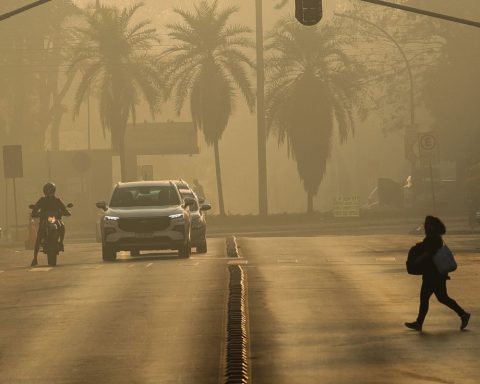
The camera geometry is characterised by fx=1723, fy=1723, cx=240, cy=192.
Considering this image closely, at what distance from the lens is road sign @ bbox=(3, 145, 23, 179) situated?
2089 inches

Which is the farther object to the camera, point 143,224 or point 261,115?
point 261,115

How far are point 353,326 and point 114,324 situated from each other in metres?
2.70

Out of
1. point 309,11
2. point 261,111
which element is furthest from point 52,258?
point 261,111

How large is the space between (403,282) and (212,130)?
2301 inches

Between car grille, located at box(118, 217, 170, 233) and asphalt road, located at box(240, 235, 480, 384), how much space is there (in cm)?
252

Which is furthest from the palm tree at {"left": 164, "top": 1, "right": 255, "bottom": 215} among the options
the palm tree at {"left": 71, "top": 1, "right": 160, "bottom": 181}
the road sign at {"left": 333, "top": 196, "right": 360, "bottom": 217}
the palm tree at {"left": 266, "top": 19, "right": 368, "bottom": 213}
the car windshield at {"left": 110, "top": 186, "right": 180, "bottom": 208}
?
the car windshield at {"left": 110, "top": 186, "right": 180, "bottom": 208}

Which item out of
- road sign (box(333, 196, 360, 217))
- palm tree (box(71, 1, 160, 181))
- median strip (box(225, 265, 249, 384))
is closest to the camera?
median strip (box(225, 265, 249, 384))

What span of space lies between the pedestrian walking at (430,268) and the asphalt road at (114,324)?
6.89 feet

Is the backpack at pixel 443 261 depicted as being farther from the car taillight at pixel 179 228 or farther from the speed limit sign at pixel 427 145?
the speed limit sign at pixel 427 145

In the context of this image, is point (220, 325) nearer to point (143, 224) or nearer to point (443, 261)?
point (443, 261)

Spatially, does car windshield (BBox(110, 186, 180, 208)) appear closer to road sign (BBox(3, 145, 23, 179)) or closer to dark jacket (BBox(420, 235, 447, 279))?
road sign (BBox(3, 145, 23, 179))

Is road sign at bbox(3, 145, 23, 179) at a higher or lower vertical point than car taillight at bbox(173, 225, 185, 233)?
higher

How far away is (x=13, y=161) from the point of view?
2101 inches

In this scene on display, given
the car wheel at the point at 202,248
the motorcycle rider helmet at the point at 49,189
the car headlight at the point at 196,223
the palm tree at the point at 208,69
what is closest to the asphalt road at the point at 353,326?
the motorcycle rider helmet at the point at 49,189
